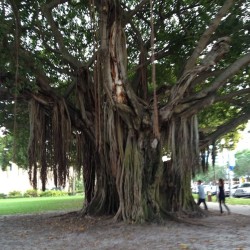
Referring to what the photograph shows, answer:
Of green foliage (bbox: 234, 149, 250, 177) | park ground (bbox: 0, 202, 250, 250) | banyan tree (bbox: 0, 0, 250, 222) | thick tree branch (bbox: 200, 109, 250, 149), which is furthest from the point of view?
green foliage (bbox: 234, 149, 250, 177)

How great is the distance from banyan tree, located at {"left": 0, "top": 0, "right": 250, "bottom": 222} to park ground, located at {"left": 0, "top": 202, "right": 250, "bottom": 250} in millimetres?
743

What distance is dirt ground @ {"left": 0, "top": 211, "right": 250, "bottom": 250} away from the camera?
7328 mm

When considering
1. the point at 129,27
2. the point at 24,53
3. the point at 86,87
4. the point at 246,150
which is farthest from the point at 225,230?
the point at 246,150

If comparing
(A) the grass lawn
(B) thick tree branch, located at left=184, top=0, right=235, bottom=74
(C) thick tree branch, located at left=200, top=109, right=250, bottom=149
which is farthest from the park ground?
(A) the grass lawn

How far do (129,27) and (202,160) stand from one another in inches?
211

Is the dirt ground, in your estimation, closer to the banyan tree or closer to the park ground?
the park ground

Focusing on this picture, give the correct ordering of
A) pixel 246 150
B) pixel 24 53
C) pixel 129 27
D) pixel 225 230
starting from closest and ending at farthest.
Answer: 1. pixel 225 230
2. pixel 24 53
3. pixel 129 27
4. pixel 246 150

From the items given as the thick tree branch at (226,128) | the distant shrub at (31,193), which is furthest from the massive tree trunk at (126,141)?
the distant shrub at (31,193)

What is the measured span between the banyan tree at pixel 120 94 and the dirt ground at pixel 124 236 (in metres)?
0.84

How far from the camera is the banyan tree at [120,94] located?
398 inches

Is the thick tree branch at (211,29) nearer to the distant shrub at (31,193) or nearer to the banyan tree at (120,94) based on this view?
the banyan tree at (120,94)

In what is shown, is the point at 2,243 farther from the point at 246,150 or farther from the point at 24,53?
the point at 246,150

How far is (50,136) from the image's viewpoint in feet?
39.1

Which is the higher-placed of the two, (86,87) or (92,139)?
(86,87)
